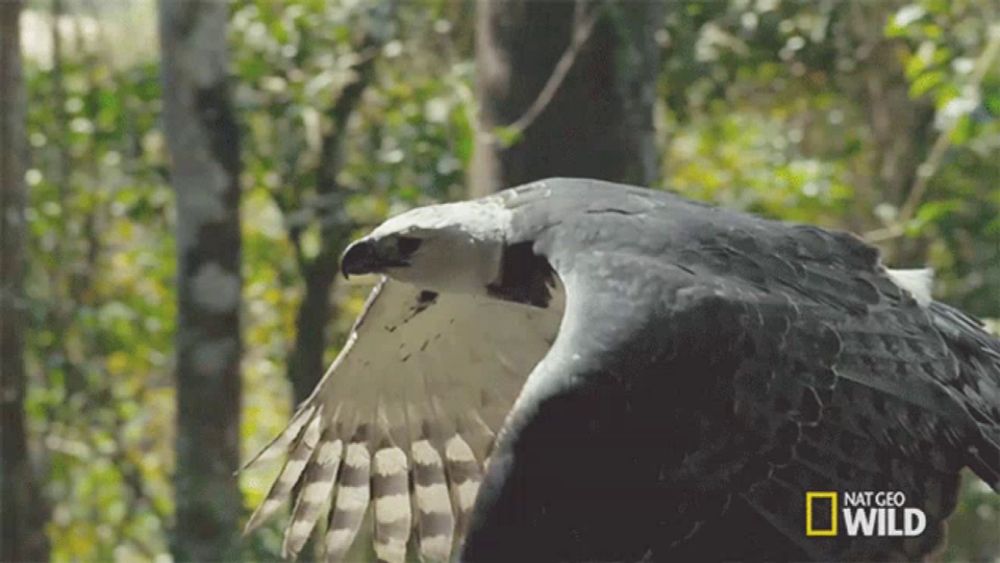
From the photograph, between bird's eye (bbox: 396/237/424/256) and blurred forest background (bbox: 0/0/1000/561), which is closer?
bird's eye (bbox: 396/237/424/256)

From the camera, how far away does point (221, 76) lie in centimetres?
452

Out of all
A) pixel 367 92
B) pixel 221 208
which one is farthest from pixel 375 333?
pixel 367 92

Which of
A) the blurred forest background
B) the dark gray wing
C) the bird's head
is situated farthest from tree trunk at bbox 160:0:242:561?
the dark gray wing

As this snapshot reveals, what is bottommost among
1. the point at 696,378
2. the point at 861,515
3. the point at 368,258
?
the point at 861,515

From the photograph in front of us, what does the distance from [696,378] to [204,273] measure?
2.14 meters

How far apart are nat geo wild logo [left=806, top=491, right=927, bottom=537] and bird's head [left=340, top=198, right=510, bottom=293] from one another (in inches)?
34.1

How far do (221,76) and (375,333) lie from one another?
46.0 inches

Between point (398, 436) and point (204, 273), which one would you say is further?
point (204, 273)

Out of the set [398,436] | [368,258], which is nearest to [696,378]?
[368,258]

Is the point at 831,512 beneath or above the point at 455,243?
beneath

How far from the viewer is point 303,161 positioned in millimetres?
6305

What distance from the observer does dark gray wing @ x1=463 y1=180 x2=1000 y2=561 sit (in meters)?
2.61

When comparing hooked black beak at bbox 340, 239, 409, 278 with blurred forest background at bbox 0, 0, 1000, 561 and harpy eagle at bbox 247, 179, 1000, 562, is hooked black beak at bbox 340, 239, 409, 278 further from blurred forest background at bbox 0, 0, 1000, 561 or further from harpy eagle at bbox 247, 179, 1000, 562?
blurred forest background at bbox 0, 0, 1000, 561

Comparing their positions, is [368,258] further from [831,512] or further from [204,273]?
[204,273]
